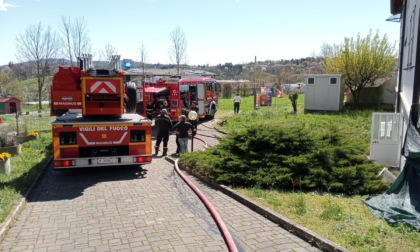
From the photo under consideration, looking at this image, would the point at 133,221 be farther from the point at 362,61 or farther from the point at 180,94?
the point at 362,61

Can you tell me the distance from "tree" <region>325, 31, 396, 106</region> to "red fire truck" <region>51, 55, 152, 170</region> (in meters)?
18.7

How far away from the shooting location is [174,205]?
7.02m

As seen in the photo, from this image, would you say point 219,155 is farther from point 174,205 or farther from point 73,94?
point 73,94

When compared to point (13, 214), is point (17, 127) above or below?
above

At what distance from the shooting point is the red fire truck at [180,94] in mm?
19312

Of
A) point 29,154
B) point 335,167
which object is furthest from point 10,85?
point 335,167

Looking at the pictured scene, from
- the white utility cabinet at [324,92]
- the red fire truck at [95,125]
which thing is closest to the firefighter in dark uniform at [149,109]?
the red fire truck at [95,125]

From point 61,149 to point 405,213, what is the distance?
7.98 metres

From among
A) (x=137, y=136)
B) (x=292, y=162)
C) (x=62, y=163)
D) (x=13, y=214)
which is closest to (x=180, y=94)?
(x=137, y=136)

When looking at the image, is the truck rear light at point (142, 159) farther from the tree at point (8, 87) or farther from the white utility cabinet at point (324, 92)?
the tree at point (8, 87)

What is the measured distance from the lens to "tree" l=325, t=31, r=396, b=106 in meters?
24.2

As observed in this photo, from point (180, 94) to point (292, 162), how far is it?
507 inches

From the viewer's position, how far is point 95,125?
9359 millimetres

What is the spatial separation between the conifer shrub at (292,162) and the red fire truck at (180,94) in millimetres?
9666
